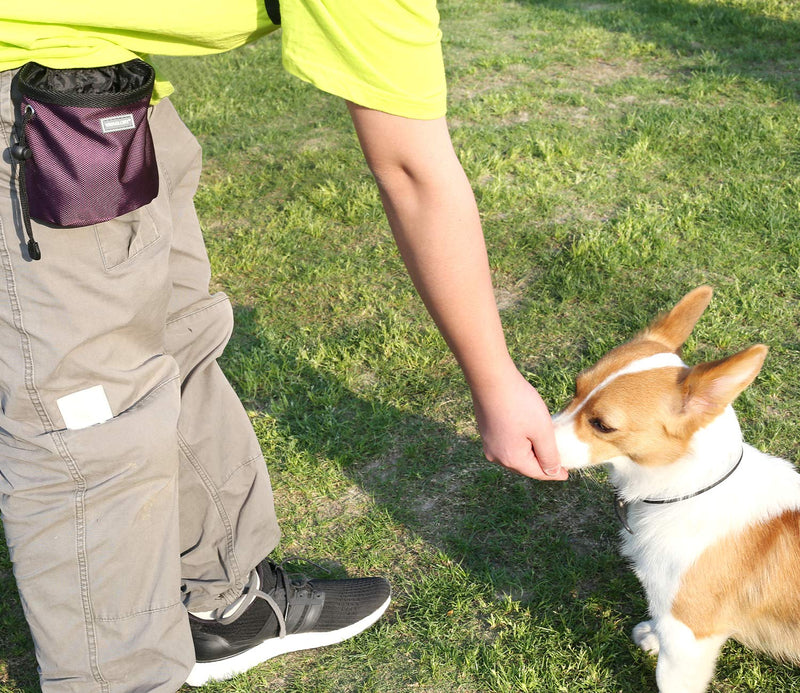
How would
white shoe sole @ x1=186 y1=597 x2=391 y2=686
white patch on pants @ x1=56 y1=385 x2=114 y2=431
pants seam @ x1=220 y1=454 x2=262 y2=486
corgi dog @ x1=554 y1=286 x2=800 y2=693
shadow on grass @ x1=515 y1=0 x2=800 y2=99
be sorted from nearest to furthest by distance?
white patch on pants @ x1=56 y1=385 x2=114 y2=431 < corgi dog @ x1=554 y1=286 x2=800 y2=693 < pants seam @ x1=220 y1=454 x2=262 y2=486 < white shoe sole @ x1=186 y1=597 x2=391 y2=686 < shadow on grass @ x1=515 y1=0 x2=800 y2=99

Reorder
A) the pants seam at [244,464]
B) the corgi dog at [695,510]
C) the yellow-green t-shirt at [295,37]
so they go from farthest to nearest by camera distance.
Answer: the pants seam at [244,464] → the corgi dog at [695,510] → the yellow-green t-shirt at [295,37]

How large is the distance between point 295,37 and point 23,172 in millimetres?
610

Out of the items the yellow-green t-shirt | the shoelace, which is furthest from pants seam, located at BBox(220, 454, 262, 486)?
the yellow-green t-shirt

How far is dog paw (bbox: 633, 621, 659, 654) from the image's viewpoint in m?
2.34

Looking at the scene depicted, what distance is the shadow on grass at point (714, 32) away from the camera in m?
6.04

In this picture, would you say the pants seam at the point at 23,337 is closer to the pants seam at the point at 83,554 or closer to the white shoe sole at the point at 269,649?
the pants seam at the point at 83,554

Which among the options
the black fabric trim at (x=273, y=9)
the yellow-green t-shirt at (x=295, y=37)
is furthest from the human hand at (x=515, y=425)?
the black fabric trim at (x=273, y=9)

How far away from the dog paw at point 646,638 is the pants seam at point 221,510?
119cm

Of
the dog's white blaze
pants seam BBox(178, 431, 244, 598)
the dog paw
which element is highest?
the dog's white blaze

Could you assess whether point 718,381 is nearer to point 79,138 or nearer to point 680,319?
point 680,319

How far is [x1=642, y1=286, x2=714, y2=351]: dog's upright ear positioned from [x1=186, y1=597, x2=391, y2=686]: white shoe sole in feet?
3.87

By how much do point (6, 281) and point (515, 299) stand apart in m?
2.67

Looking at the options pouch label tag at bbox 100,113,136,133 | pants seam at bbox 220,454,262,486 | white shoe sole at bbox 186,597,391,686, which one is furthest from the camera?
white shoe sole at bbox 186,597,391,686

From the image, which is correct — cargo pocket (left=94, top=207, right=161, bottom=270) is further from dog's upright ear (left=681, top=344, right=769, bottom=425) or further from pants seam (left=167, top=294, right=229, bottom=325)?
A: dog's upright ear (left=681, top=344, right=769, bottom=425)
